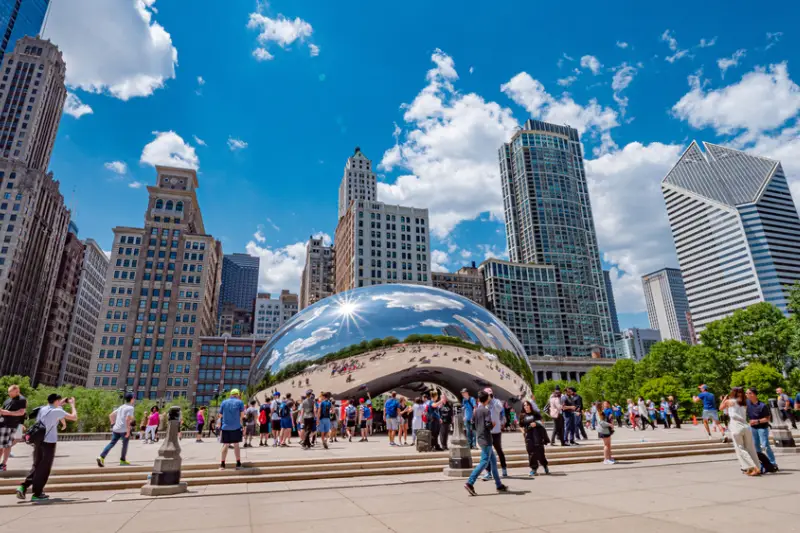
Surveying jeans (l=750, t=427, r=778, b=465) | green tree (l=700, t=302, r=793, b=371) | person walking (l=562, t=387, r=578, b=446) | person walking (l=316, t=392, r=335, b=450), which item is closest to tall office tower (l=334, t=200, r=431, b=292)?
green tree (l=700, t=302, r=793, b=371)

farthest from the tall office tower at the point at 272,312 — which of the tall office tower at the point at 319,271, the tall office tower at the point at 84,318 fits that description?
the tall office tower at the point at 84,318

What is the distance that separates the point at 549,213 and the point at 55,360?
164 meters

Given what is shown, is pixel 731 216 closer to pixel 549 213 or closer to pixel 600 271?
pixel 600 271

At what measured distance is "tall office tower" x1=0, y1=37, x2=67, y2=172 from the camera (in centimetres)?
11788

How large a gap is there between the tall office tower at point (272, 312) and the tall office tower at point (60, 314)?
6694 centimetres

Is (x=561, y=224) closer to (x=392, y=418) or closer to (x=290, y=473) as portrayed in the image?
(x=392, y=418)

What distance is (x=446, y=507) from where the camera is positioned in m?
6.78

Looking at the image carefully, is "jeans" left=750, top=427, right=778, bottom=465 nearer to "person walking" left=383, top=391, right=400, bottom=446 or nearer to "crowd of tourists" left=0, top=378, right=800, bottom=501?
"crowd of tourists" left=0, top=378, right=800, bottom=501

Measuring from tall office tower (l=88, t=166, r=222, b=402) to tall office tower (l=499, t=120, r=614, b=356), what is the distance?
111 meters

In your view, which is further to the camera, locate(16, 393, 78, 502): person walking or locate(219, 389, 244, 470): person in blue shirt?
locate(219, 389, 244, 470): person in blue shirt

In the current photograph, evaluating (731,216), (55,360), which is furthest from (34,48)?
(731,216)

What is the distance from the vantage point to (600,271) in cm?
16300

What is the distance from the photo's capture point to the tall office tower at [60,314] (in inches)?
4815

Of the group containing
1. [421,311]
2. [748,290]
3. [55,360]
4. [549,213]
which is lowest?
[421,311]
